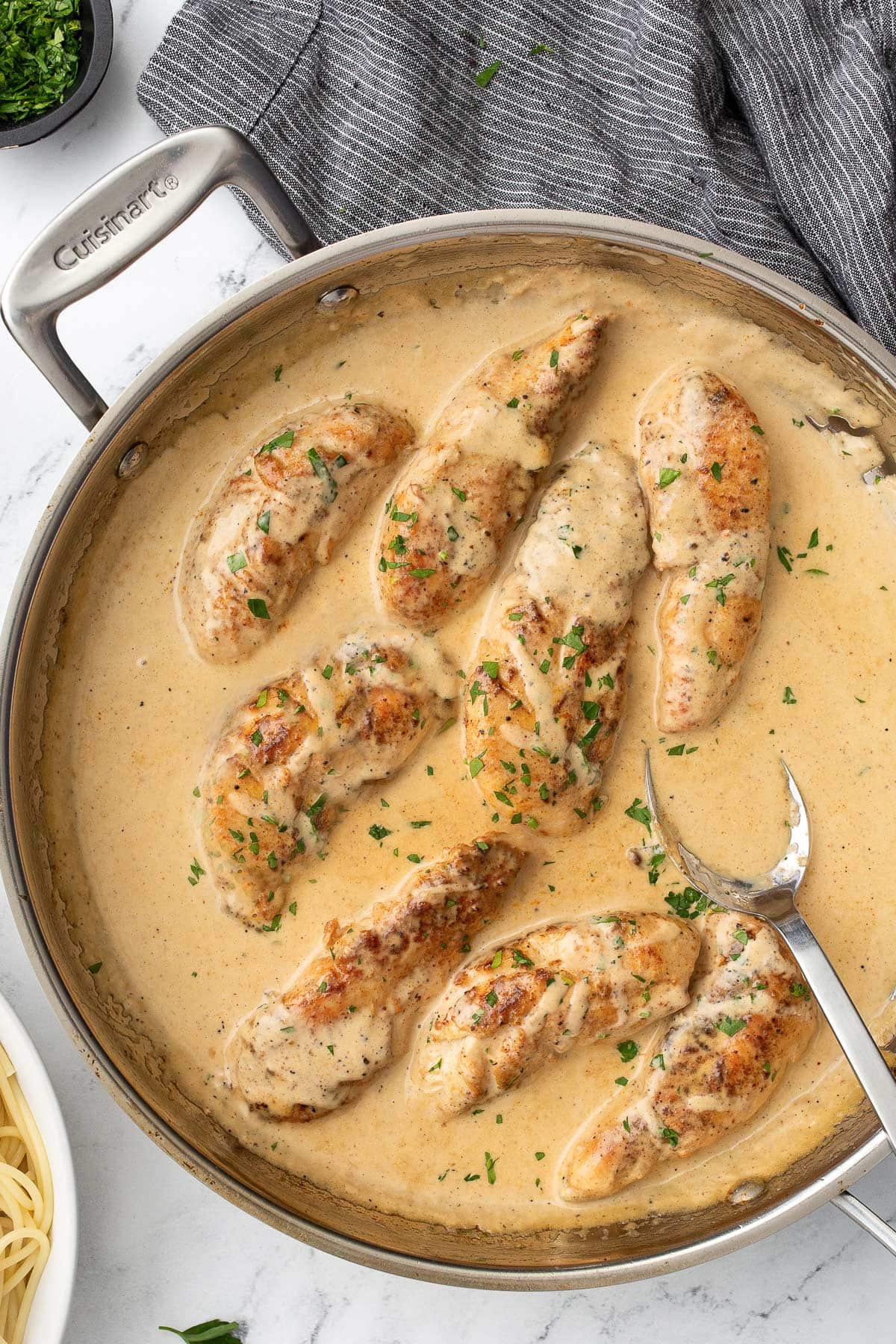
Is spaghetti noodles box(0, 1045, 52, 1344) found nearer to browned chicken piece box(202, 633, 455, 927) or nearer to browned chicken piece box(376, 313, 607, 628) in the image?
browned chicken piece box(202, 633, 455, 927)

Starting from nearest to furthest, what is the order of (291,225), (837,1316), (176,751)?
1. (291,225)
2. (176,751)
3. (837,1316)

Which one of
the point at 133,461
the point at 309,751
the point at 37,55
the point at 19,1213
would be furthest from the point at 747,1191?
the point at 37,55

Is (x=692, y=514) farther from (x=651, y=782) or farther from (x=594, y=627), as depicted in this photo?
(x=651, y=782)

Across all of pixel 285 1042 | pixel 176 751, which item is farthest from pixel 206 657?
pixel 285 1042

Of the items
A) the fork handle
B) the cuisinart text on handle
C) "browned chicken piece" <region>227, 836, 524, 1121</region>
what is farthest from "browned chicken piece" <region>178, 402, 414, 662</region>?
the fork handle

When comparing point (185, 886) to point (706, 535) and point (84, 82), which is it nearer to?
point (706, 535)

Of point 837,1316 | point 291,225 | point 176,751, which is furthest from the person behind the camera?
point 837,1316

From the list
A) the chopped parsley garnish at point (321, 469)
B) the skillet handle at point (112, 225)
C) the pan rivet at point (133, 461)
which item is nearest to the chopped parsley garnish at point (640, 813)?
the chopped parsley garnish at point (321, 469)
